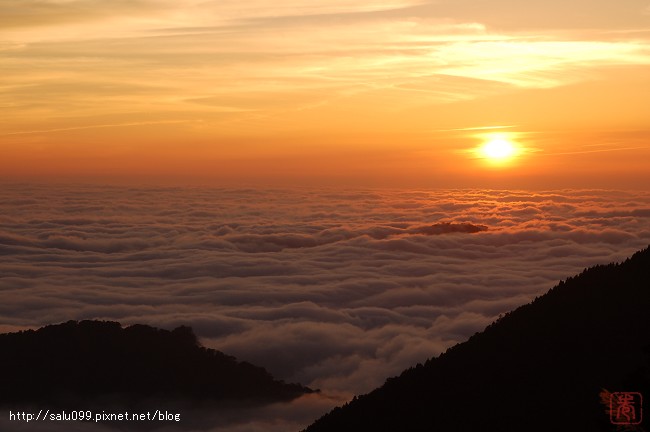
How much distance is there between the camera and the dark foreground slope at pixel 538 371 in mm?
56688

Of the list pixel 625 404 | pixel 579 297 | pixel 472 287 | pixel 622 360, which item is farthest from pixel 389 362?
pixel 625 404

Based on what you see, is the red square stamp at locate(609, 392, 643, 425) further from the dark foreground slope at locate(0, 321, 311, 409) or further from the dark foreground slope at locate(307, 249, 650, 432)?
the dark foreground slope at locate(0, 321, 311, 409)

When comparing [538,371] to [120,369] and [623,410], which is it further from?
[120,369]

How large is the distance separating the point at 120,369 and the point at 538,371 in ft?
419

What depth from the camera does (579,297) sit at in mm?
74125

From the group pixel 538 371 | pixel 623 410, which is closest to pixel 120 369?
pixel 538 371

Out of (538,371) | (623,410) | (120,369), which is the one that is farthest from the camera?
(120,369)

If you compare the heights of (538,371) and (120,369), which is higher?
(120,369)

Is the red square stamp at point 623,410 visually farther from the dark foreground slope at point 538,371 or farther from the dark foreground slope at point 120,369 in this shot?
the dark foreground slope at point 120,369

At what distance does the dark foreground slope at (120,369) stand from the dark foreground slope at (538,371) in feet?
296

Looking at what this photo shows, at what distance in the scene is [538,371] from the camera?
6266cm

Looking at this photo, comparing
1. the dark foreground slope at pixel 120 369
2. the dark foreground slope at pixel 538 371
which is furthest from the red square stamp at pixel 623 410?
the dark foreground slope at pixel 120 369

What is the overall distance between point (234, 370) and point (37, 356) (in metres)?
44.0

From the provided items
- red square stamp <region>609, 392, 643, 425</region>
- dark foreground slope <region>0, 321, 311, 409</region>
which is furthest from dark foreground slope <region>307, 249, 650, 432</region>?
dark foreground slope <region>0, 321, 311, 409</region>
